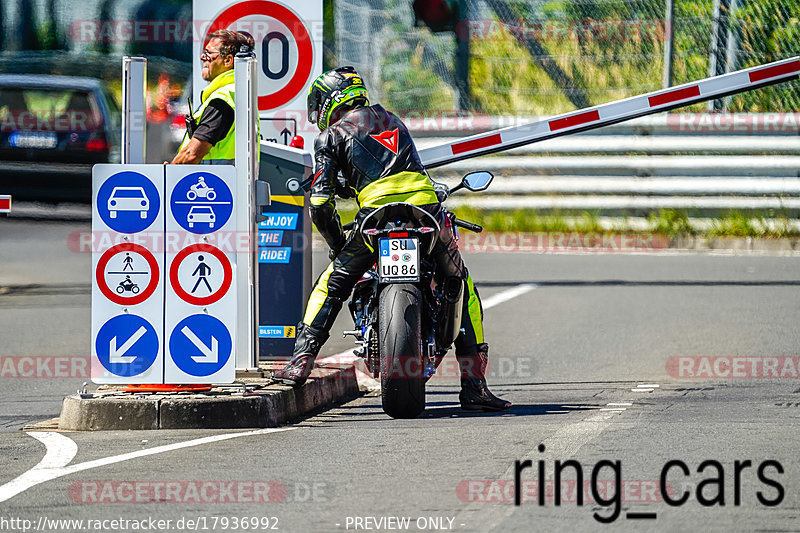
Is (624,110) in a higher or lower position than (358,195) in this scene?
higher

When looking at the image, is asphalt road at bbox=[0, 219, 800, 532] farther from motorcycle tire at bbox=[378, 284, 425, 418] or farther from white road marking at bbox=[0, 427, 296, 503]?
motorcycle tire at bbox=[378, 284, 425, 418]

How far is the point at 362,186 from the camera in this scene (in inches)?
313

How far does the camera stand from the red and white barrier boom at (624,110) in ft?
30.3

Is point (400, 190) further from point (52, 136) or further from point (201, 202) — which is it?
point (52, 136)

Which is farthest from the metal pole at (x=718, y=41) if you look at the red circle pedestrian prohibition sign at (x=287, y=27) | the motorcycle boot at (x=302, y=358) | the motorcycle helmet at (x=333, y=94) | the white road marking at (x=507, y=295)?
the motorcycle boot at (x=302, y=358)

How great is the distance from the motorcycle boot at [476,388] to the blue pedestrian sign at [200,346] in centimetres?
126

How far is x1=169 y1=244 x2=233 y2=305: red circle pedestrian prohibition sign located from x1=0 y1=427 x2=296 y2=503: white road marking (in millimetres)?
696

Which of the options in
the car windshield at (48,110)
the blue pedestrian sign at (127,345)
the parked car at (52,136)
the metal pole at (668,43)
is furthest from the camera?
the car windshield at (48,110)

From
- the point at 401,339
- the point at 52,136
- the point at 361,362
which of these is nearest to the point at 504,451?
the point at 401,339

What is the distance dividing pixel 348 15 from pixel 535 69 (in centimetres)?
246

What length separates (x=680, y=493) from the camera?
5777 millimetres

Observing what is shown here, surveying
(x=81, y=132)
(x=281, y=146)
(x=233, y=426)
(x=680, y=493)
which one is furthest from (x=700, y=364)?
(x=81, y=132)

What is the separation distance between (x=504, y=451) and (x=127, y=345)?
204cm

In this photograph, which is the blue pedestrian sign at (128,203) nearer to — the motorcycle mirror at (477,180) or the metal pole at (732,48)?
the motorcycle mirror at (477,180)
